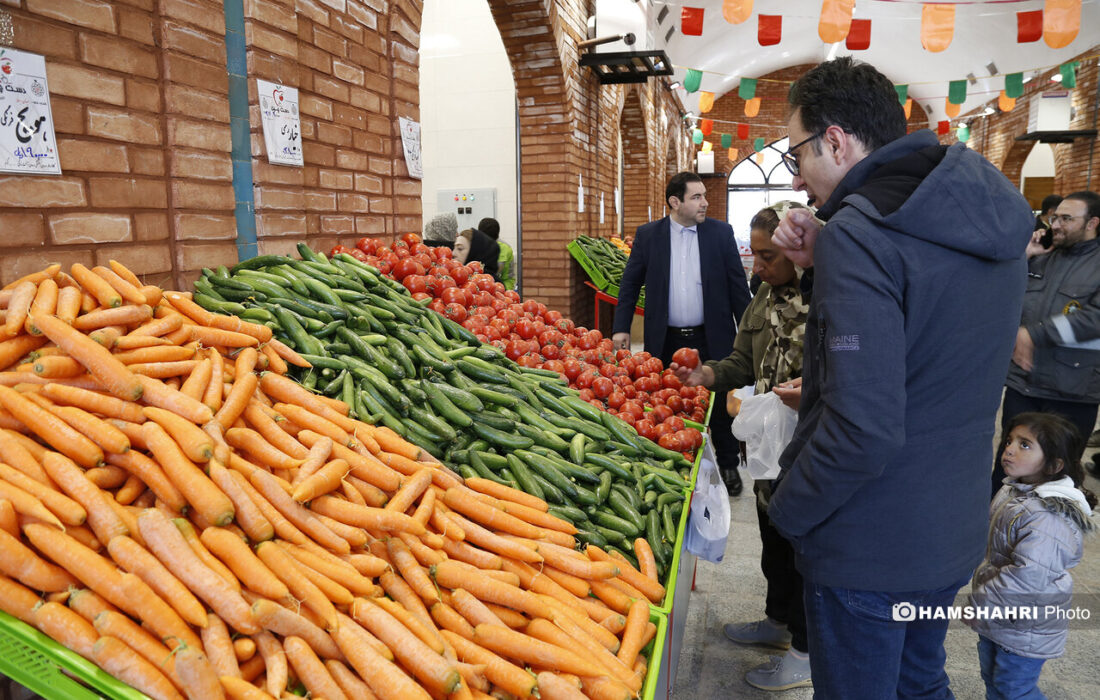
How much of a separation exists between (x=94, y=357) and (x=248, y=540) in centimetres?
58

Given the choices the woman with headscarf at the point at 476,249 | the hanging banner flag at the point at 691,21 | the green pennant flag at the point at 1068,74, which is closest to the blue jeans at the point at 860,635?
the woman with headscarf at the point at 476,249

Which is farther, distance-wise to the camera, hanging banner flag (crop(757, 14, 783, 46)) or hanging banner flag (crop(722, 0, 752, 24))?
hanging banner flag (crop(757, 14, 783, 46))

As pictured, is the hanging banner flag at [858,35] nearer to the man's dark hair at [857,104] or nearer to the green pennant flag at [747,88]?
the green pennant flag at [747,88]

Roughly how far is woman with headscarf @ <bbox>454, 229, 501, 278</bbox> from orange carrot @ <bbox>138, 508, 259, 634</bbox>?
475 cm

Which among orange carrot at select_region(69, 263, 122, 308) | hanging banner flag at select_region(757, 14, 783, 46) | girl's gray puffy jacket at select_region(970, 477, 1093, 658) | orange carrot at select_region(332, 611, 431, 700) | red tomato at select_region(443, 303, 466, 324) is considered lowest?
girl's gray puffy jacket at select_region(970, 477, 1093, 658)

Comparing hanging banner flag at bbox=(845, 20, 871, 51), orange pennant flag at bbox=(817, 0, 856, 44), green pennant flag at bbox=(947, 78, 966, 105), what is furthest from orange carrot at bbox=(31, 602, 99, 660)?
green pennant flag at bbox=(947, 78, 966, 105)

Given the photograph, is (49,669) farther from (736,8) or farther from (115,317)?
(736,8)

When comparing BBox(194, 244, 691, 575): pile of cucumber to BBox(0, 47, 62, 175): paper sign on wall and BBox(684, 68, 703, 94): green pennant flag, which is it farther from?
BBox(684, 68, 703, 94): green pennant flag

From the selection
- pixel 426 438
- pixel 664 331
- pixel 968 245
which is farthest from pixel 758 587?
pixel 968 245

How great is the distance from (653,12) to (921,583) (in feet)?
37.5

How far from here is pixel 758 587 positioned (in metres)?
3.62

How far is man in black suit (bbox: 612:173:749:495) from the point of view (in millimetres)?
4629

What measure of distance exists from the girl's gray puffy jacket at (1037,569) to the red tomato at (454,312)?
7.73ft

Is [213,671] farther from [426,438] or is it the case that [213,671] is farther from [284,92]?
[284,92]
